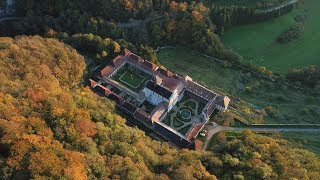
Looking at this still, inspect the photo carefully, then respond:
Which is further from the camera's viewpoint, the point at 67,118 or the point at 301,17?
the point at 301,17

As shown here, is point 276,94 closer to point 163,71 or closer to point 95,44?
point 163,71

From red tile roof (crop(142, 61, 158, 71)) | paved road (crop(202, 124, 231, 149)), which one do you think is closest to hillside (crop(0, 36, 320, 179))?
paved road (crop(202, 124, 231, 149))

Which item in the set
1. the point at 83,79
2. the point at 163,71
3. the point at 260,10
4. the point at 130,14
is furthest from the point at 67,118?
the point at 260,10

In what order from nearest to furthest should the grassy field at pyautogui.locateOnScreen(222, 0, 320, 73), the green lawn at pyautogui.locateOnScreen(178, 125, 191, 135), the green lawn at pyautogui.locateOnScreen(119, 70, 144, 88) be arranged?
the green lawn at pyautogui.locateOnScreen(178, 125, 191, 135)
the green lawn at pyautogui.locateOnScreen(119, 70, 144, 88)
the grassy field at pyautogui.locateOnScreen(222, 0, 320, 73)

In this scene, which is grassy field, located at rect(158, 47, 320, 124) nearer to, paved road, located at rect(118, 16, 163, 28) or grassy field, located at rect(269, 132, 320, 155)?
grassy field, located at rect(269, 132, 320, 155)

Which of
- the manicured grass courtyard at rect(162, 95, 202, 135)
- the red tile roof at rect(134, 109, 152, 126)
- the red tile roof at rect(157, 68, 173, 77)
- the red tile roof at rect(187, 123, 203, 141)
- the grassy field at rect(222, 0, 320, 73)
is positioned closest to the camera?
the red tile roof at rect(187, 123, 203, 141)

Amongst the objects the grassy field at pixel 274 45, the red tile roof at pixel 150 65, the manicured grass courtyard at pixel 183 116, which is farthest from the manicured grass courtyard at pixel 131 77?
the grassy field at pixel 274 45

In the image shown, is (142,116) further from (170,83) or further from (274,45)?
(274,45)

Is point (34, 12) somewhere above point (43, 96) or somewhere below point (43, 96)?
above
